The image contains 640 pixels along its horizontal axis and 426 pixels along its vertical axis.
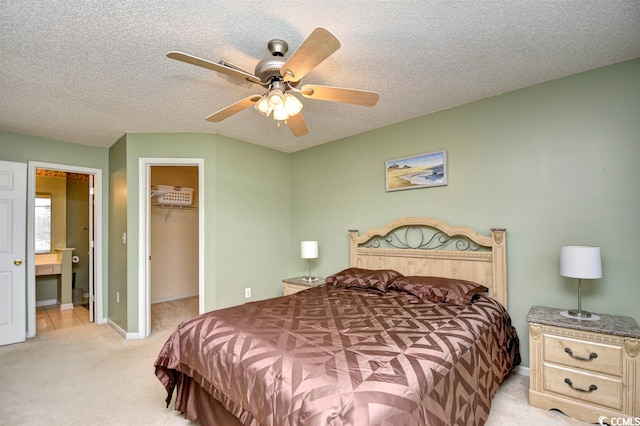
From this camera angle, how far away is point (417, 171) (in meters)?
3.36

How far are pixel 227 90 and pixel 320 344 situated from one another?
2.22 metres

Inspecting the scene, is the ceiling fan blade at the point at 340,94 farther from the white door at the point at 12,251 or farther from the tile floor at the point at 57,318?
the tile floor at the point at 57,318

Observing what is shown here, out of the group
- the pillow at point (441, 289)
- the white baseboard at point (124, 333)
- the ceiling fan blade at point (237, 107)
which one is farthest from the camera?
the white baseboard at point (124, 333)

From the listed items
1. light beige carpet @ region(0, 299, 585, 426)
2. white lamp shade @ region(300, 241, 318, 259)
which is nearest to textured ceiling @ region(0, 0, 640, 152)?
white lamp shade @ region(300, 241, 318, 259)

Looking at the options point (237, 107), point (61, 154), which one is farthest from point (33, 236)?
point (237, 107)

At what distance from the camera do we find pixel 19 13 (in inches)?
67.1

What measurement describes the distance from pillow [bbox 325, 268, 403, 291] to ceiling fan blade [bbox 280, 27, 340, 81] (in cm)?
203

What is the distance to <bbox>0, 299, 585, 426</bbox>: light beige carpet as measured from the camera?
210 cm

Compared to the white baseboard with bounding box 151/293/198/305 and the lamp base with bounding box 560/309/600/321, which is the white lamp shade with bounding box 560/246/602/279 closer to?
the lamp base with bounding box 560/309/600/321

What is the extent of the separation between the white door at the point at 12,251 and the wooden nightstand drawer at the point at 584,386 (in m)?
5.31

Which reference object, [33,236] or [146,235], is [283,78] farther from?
[33,236]

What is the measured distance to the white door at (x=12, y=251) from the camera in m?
3.56

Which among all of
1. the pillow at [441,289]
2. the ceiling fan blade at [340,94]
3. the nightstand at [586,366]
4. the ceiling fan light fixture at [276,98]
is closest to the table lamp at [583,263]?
the nightstand at [586,366]

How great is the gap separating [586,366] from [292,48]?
113 inches
